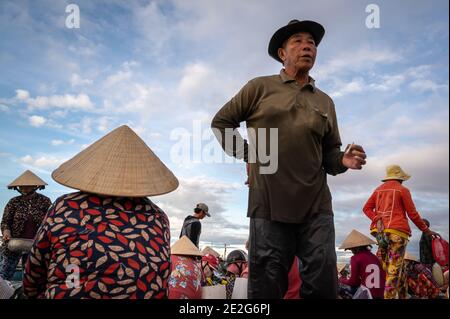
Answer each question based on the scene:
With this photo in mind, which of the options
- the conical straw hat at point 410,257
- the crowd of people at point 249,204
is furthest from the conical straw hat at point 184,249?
the conical straw hat at point 410,257

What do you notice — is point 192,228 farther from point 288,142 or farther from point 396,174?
point 288,142

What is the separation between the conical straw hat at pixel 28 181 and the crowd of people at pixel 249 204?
4.58m

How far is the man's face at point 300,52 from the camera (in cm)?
285

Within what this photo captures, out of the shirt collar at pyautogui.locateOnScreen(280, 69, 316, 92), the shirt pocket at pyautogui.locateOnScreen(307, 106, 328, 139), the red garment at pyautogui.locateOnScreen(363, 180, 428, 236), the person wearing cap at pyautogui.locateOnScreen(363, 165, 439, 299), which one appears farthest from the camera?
the red garment at pyautogui.locateOnScreen(363, 180, 428, 236)

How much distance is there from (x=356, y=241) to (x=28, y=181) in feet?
18.3

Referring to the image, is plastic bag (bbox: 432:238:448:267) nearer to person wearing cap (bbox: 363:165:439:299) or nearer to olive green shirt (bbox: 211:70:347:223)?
person wearing cap (bbox: 363:165:439:299)

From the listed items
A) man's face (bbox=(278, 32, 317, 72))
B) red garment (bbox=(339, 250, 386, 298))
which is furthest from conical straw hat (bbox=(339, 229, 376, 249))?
man's face (bbox=(278, 32, 317, 72))

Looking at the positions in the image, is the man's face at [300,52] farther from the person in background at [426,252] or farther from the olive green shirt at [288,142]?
the person in background at [426,252]

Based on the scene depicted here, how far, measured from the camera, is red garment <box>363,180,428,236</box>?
5.84m

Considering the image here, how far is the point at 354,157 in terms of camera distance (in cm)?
257

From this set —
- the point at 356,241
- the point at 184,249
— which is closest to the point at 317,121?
the point at 184,249
